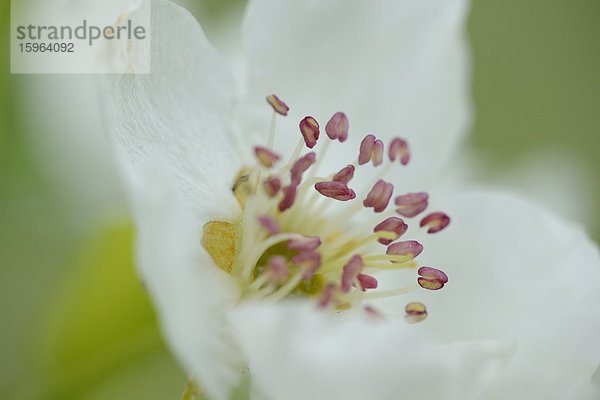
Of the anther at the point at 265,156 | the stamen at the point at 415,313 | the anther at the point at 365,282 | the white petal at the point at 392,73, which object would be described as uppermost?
the white petal at the point at 392,73

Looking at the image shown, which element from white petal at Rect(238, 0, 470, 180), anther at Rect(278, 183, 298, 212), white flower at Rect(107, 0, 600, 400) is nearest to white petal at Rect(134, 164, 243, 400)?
white flower at Rect(107, 0, 600, 400)

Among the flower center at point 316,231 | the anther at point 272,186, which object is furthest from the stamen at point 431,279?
the anther at point 272,186

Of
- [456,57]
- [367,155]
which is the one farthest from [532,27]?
[367,155]

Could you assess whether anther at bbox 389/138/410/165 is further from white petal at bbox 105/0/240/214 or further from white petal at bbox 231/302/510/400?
white petal at bbox 231/302/510/400

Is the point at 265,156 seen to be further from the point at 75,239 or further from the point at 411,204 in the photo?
the point at 75,239

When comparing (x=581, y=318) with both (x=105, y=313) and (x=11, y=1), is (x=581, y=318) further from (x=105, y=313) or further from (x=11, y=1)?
(x=11, y=1)

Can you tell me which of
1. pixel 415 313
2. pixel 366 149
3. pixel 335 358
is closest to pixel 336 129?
pixel 366 149

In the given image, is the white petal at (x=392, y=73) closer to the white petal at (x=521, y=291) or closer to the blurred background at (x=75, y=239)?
the white petal at (x=521, y=291)
